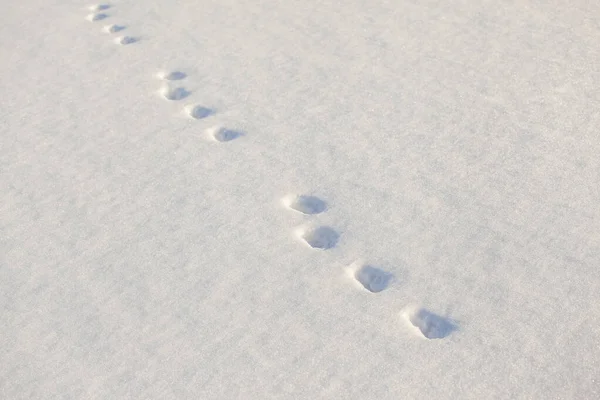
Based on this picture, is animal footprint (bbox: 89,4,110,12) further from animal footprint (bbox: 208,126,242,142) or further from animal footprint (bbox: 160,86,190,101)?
animal footprint (bbox: 208,126,242,142)

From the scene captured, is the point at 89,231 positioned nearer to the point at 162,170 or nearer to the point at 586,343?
the point at 162,170

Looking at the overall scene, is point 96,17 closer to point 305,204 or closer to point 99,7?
point 99,7

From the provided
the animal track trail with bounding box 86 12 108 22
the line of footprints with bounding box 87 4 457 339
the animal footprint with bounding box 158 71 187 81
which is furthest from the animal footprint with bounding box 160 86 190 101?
the animal track trail with bounding box 86 12 108 22

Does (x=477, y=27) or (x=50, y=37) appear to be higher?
(x=477, y=27)

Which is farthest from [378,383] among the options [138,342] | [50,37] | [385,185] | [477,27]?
[50,37]

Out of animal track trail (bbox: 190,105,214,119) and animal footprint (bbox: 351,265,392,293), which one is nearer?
animal footprint (bbox: 351,265,392,293)

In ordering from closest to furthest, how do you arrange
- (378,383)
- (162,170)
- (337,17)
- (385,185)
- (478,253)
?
(378,383), (478,253), (385,185), (162,170), (337,17)
